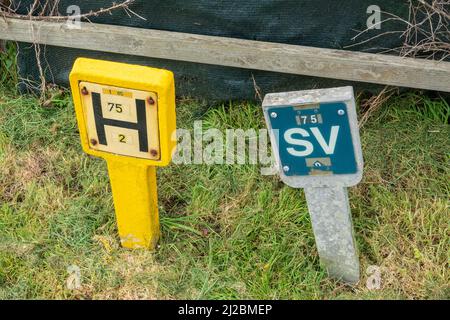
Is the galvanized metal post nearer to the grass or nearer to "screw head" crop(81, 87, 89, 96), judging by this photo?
the grass

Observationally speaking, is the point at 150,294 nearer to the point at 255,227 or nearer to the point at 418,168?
the point at 255,227

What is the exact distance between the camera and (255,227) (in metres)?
3.43

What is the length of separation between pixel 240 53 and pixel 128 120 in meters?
0.98

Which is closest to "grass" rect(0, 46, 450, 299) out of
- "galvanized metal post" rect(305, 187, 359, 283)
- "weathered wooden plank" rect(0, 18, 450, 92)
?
"galvanized metal post" rect(305, 187, 359, 283)

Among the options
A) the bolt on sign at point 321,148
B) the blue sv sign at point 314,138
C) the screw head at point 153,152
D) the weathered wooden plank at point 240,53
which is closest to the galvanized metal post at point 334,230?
the bolt on sign at point 321,148

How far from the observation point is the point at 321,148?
2773mm

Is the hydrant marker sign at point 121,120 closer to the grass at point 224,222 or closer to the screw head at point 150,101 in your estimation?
the screw head at point 150,101

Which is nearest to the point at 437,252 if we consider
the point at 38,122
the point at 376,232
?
the point at 376,232

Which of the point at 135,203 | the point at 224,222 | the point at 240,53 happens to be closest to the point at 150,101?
the point at 135,203

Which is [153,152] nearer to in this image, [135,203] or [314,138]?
[135,203]

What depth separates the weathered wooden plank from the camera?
140 inches

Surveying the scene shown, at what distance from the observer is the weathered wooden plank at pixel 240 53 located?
3.55 metres

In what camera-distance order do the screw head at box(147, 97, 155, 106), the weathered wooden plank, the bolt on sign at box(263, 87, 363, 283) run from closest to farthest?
the bolt on sign at box(263, 87, 363, 283) → the screw head at box(147, 97, 155, 106) → the weathered wooden plank

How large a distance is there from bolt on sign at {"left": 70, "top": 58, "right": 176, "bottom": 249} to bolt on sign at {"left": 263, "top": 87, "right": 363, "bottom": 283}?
43 centimetres
